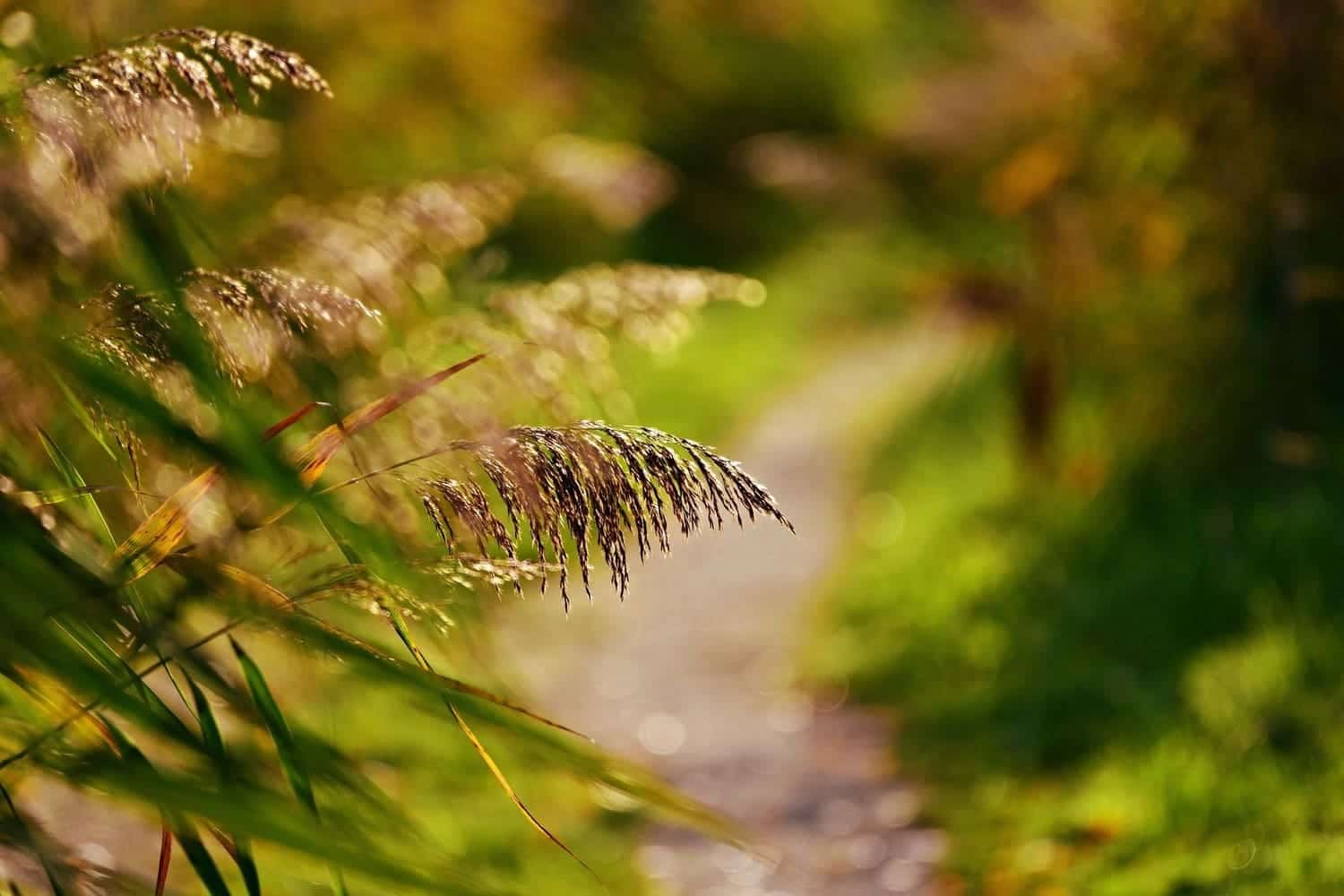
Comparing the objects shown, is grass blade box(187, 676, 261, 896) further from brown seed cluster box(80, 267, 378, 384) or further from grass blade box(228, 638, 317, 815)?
brown seed cluster box(80, 267, 378, 384)

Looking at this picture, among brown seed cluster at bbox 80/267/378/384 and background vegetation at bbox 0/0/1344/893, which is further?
background vegetation at bbox 0/0/1344/893

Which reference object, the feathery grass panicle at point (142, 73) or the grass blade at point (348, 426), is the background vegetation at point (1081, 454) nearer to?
the feathery grass panicle at point (142, 73)

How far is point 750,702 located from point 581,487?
98.0 inches

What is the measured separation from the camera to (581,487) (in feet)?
3.82

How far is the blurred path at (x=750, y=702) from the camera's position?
267 centimetres

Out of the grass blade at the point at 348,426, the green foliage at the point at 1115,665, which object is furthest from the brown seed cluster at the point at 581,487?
the green foliage at the point at 1115,665

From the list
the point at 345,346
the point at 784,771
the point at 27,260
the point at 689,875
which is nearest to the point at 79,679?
the point at 27,260

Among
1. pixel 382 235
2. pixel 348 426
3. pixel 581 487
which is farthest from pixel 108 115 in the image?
pixel 382 235

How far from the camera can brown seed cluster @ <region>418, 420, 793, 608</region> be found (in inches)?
45.2

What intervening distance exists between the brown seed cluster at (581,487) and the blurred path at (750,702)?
0.89m

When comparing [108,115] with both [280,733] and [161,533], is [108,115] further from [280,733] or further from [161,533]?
[280,733]

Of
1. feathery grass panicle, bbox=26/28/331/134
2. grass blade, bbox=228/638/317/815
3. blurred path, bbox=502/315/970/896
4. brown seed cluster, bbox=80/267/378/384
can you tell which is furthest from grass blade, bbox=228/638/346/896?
blurred path, bbox=502/315/970/896

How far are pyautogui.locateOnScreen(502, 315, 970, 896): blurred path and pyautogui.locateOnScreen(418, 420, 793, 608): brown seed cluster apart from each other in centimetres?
89

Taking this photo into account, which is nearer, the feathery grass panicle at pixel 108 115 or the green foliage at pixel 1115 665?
the feathery grass panicle at pixel 108 115
